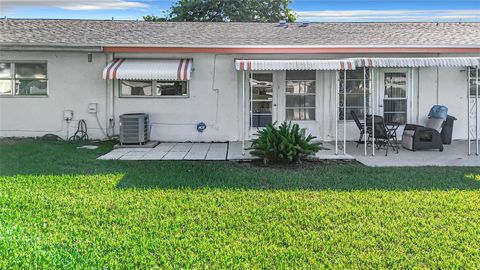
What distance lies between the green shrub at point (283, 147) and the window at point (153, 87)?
5.01 metres

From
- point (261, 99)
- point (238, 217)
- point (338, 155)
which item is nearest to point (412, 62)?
A: point (338, 155)

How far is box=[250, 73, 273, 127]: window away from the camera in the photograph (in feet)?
45.6

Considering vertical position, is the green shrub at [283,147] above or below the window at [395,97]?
below

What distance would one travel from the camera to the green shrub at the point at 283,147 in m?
9.32

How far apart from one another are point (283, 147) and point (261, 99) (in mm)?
4946

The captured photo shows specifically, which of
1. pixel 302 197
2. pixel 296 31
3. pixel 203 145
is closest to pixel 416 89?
pixel 296 31

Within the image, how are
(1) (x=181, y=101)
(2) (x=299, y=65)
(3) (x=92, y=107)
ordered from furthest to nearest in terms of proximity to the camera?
(1) (x=181, y=101), (3) (x=92, y=107), (2) (x=299, y=65)

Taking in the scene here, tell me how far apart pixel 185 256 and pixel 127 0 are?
12.4 metres

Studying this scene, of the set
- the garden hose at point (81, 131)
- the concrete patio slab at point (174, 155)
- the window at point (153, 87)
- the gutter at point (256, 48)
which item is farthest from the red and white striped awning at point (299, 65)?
the garden hose at point (81, 131)

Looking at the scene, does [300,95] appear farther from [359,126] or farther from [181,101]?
[181,101]

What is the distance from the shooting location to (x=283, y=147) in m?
9.26

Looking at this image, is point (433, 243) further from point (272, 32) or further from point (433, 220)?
point (272, 32)

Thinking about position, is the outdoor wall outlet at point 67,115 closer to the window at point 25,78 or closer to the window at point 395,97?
the window at point 25,78

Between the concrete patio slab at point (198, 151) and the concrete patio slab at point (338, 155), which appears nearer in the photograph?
the concrete patio slab at point (338, 155)
